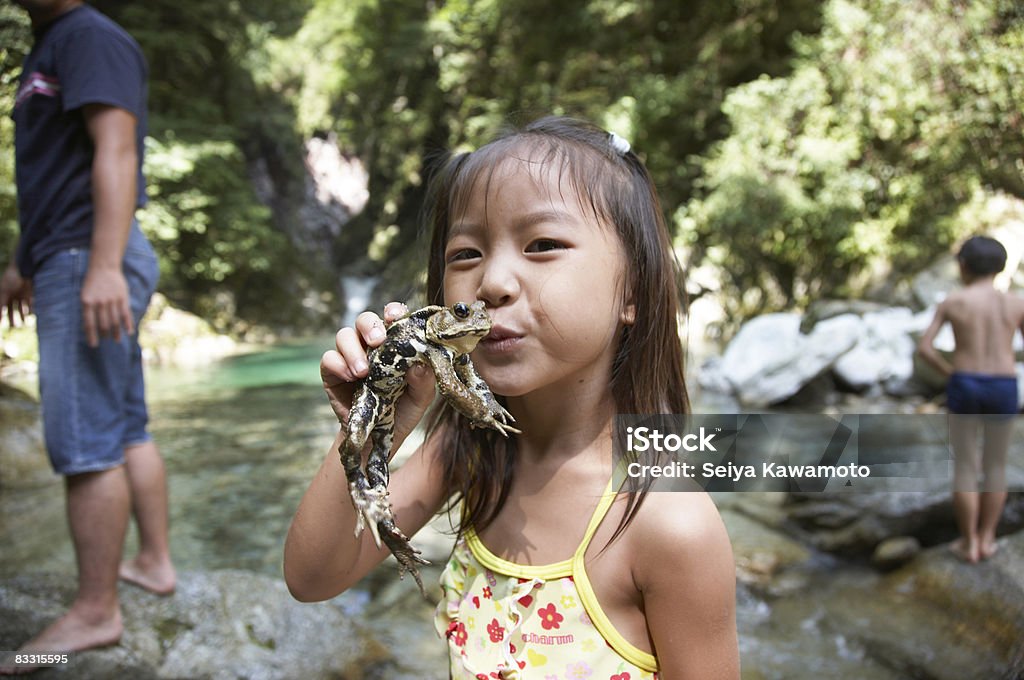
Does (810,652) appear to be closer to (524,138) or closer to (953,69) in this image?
(524,138)

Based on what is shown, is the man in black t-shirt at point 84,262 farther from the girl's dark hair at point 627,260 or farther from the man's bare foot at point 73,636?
the girl's dark hair at point 627,260

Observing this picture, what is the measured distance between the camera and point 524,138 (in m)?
1.28

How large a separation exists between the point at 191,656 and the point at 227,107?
1713cm

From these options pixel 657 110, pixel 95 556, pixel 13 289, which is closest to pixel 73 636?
pixel 95 556

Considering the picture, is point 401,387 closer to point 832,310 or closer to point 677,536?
point 677,536

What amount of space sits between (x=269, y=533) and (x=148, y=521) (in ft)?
4.55

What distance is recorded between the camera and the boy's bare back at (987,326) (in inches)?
145

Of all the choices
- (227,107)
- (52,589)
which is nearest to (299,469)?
(52,589)

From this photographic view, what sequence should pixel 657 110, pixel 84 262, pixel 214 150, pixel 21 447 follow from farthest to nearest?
pixel 214 150
pixel 657 110
pixel 21 447
pixel 84 262

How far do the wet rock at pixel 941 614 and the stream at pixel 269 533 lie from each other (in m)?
0.10

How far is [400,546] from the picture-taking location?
93cm

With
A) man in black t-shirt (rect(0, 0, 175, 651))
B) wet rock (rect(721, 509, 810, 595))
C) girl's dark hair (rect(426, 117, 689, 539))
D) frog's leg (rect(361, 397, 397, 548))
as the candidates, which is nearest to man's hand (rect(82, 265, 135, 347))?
man in black t-shirt (rect(0, 0, 175, 651))

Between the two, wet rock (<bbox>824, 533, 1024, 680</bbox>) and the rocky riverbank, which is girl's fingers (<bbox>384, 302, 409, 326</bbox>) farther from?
wet rock (<bbox>824, 533, 1024, 680</bbox>)

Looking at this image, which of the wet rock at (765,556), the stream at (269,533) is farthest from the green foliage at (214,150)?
the wet rock at (765,556)
